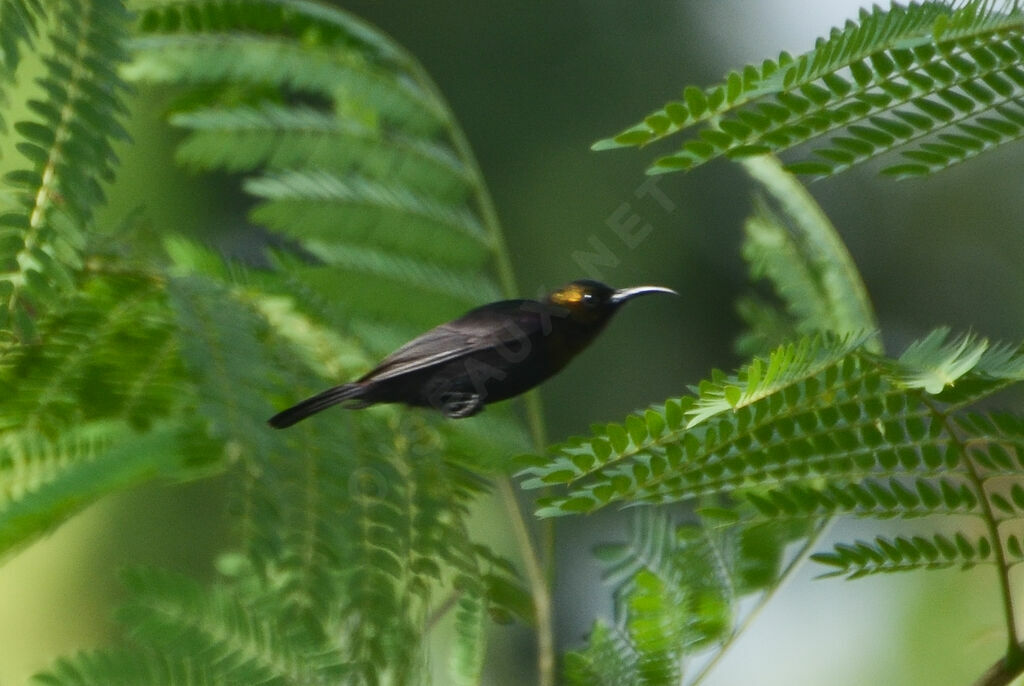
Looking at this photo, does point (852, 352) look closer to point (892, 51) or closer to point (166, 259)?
point (892, 51)

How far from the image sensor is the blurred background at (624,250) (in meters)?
3.28

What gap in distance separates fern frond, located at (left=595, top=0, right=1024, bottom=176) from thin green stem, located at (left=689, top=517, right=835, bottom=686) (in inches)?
26.1

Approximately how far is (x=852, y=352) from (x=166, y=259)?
1.23 m

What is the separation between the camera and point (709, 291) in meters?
4.41

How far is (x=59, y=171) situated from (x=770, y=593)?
4.10 feet

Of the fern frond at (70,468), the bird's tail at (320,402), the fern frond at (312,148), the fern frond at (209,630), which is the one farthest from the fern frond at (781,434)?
the fern frond at (312,148)

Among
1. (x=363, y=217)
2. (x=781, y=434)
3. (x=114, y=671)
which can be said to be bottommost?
(x=114, y=671)

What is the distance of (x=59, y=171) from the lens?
46.2 inches

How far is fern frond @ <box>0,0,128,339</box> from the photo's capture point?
116cm

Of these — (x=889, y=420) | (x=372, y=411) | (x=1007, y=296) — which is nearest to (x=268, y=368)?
(x=372, y=411)

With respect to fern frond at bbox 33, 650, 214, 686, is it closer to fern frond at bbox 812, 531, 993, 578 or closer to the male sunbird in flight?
the male sunbird in flight

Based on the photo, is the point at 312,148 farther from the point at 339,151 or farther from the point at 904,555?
the point at 904,555

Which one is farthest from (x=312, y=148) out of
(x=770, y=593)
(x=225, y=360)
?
(x=770, y=593)

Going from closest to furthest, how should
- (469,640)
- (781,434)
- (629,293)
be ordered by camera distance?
(629,293) < (781,434) < (469,640)
